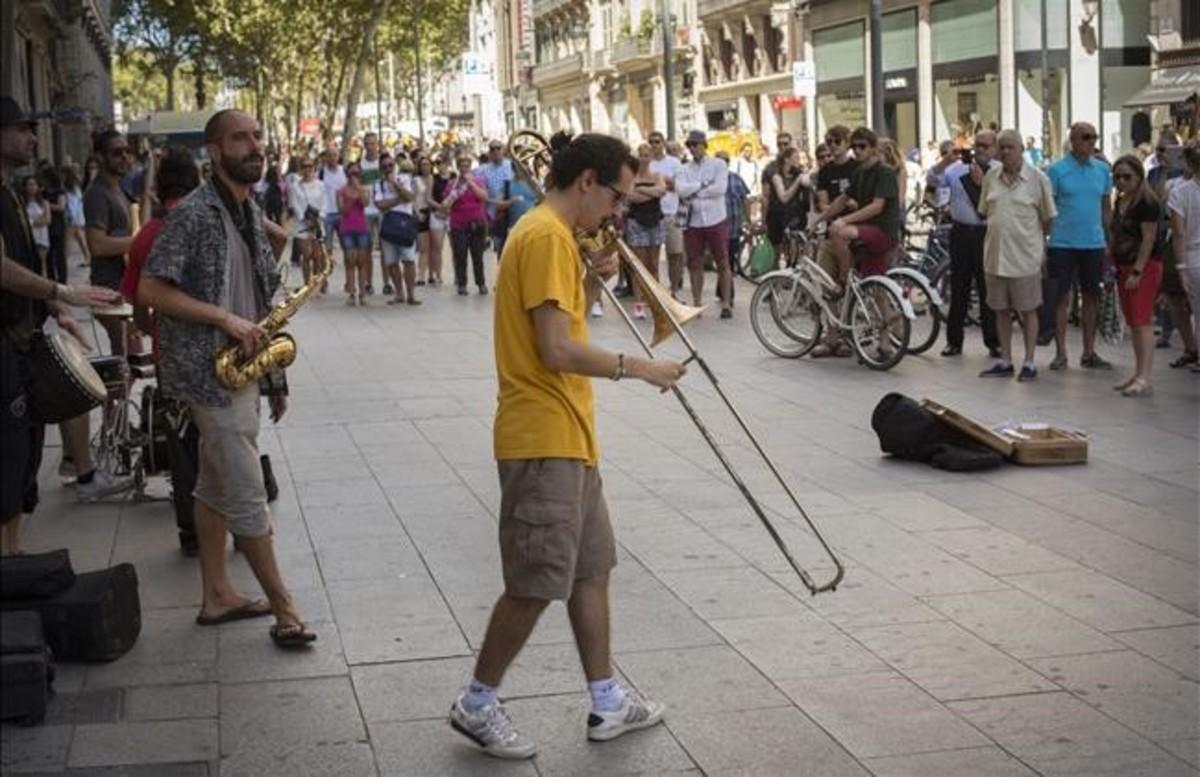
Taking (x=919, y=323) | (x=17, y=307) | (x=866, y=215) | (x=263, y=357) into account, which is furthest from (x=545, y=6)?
(x=263, y=357)

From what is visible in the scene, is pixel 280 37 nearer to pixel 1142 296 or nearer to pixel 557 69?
pixel 557 69

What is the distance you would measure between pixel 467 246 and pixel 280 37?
47764 mm

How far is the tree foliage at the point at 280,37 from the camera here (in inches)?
2366

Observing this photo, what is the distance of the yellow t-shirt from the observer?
517 centimetres

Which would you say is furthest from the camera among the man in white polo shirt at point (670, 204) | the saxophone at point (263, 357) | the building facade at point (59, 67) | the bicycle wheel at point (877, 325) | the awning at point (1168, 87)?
the building facade at point (59, 67)

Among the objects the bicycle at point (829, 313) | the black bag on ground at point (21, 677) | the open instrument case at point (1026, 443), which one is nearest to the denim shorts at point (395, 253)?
the bicycle at point (829, 313)

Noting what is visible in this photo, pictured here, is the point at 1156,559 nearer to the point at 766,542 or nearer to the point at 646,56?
the point at 766,542

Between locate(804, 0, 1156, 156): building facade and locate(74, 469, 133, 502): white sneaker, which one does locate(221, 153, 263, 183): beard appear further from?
locate(804, 0, 1156, 156): building facade

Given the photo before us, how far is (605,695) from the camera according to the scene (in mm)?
5531

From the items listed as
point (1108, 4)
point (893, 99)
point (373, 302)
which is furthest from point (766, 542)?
point (893, 99)

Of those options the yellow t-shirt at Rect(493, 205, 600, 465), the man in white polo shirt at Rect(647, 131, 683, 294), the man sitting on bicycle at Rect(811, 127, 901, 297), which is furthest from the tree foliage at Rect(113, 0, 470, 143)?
the yellow t-shirt at Rect(493, 205, 600, 465)

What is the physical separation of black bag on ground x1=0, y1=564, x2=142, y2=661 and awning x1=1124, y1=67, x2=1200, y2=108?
32.5 metres

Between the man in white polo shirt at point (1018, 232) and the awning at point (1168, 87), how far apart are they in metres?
24.0

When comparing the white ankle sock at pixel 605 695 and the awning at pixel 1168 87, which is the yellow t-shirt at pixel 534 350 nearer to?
the white ankle sock at pixel 605 695
